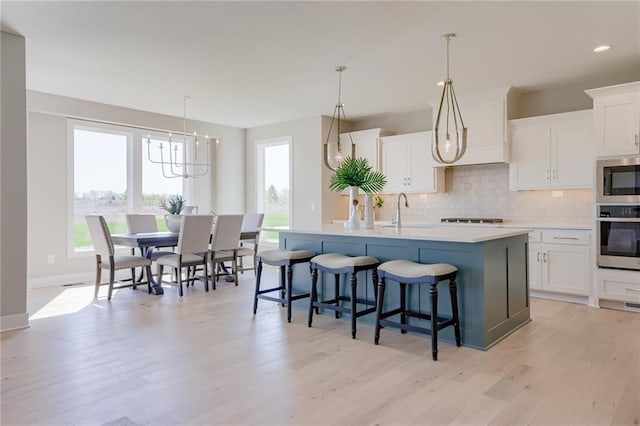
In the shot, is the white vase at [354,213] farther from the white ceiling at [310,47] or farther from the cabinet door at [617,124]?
the cabinet door at [617,124]

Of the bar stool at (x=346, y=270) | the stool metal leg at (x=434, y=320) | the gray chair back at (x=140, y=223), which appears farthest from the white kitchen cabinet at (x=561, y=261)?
the gray chair back at (x=140, y=223)

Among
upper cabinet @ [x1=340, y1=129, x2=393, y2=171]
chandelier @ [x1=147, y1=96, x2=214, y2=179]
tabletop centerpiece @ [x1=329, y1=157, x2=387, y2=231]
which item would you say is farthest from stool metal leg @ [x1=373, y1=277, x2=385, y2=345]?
chandelier @ [x1=147, y1=96, x2=214, y2=179]

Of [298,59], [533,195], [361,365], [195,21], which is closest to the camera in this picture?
[361,365]

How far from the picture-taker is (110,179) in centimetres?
→ 648

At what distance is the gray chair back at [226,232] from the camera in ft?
18.1

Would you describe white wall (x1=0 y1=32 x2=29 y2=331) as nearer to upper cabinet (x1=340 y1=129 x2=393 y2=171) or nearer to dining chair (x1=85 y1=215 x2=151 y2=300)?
dining chair (x1=85 y1=215 x2=151 y2=300)

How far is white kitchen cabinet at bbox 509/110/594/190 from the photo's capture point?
188 inches

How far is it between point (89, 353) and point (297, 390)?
1.73m

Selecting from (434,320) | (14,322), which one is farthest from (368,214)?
(14,322)

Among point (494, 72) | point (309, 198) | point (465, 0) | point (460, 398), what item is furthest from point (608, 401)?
point (309, 198)

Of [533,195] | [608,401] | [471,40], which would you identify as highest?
[471,40]

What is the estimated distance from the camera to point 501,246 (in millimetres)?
3471

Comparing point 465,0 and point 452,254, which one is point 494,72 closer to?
point 465,0

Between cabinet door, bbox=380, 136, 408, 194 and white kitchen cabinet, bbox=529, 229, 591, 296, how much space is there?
→ 2.11m
